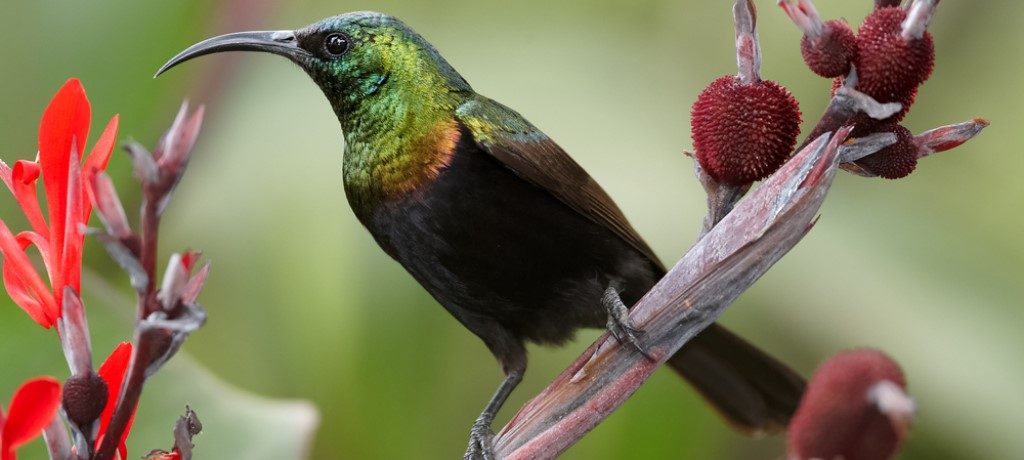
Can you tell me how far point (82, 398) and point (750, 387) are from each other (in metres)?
0.60

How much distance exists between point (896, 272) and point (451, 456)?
1.53 ft

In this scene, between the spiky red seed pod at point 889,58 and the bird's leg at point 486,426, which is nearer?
the spiky red seed pod at point 889,58

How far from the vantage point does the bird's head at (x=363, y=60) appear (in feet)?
2.70

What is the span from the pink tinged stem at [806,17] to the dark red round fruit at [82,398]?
0.89 feet

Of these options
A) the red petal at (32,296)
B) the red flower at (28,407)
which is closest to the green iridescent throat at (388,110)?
the red petal at (32,296)

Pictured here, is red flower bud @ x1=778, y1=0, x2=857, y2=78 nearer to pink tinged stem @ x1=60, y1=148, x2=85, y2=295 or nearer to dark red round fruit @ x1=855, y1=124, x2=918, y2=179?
dark red round fruit @ x1=855, y1=124, x2=918, y2=179

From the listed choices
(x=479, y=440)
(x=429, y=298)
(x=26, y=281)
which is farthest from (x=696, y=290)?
(x=429, y=298)

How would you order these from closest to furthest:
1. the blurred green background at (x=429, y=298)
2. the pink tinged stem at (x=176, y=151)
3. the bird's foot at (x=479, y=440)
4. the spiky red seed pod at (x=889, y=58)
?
the pink tinged stem at (x=176, y=151)
the spiky red seed pod at (x=889, y=58)
the bird's foot at (x=479, y=440)
the blurred green background at (x=429, y=298)

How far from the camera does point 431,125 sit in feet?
2.71

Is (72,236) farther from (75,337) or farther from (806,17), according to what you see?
(806,17)

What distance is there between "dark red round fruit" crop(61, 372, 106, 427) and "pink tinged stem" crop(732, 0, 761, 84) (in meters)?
0.27

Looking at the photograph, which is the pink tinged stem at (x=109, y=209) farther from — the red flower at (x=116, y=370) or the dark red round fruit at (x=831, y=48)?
the dark red round fruit at (x=831, y=48)

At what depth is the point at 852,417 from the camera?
0.32 metres

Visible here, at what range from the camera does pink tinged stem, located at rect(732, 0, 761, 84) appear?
46 centimetres
